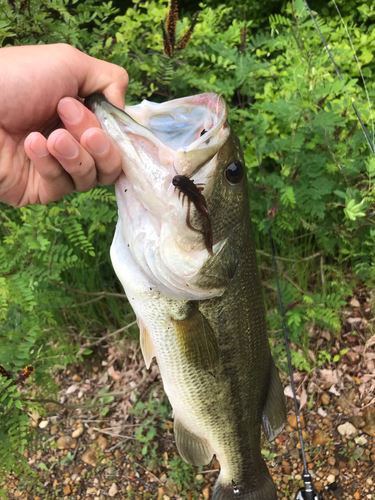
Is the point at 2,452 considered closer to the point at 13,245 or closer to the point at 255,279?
the point at 13,245

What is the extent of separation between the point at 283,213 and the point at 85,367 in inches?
82.4

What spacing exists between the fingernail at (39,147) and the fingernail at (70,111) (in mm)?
113

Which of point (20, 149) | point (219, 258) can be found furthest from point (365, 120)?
point (20, 149)

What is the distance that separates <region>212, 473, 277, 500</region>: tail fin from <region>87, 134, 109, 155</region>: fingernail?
1.66 metres

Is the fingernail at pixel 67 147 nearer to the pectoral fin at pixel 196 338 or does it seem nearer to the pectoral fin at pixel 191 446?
the pectoral fin at pixel 196 338

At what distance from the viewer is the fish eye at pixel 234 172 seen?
4.00 feet

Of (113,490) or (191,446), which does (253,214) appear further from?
(113,490)

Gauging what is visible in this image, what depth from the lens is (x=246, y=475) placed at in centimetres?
173

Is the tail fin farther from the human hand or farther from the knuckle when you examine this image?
the knuckle

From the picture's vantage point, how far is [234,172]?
123cm

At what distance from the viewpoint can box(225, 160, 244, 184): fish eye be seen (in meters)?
1.22

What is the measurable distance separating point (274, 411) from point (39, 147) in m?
1.52

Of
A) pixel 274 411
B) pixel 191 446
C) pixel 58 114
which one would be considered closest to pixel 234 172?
pixel 58 114

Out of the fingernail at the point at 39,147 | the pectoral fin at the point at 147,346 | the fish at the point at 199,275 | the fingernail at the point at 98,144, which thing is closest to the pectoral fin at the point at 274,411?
the fish at the point at 199,275
